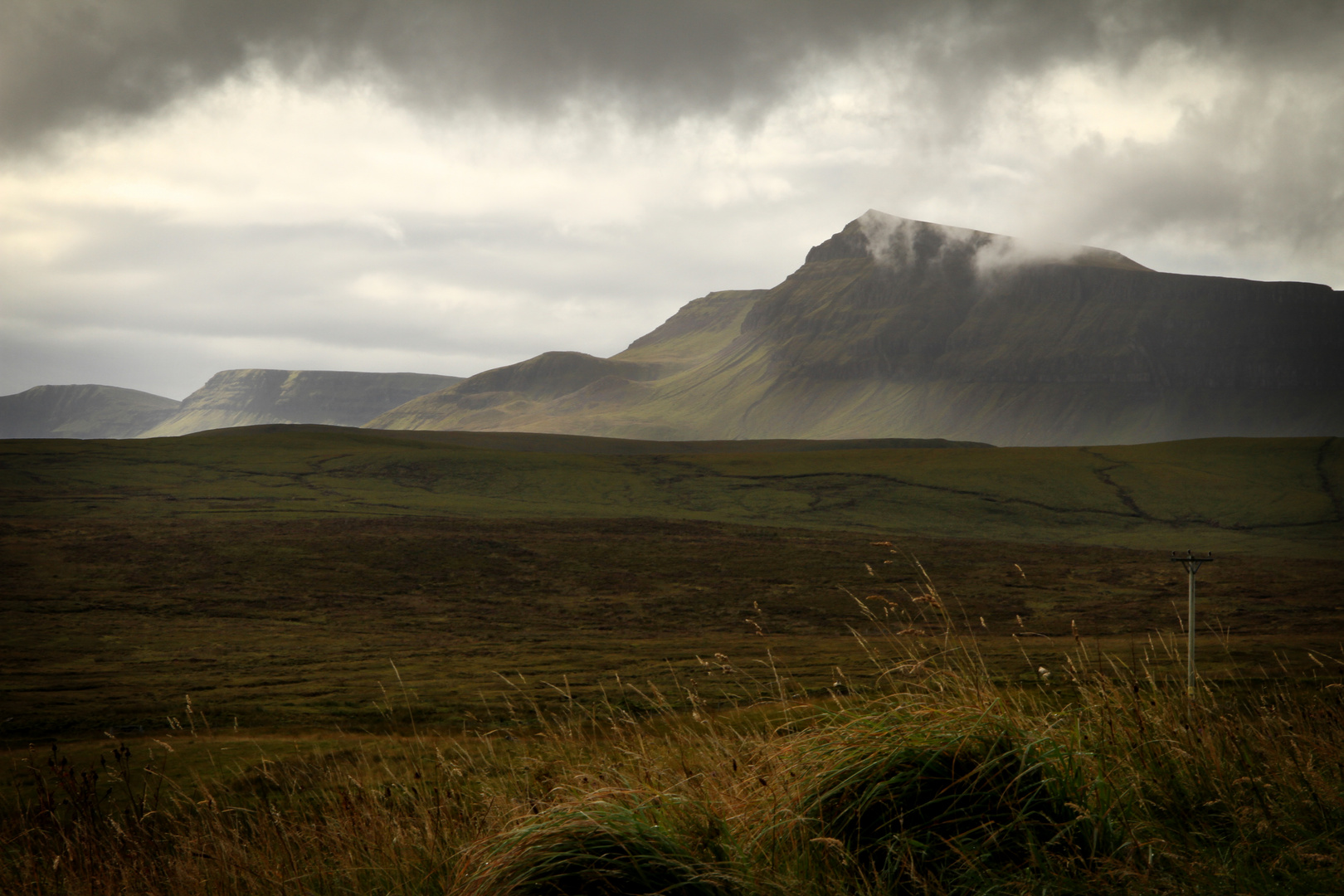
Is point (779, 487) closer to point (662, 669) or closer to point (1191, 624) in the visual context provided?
point (662, 669)

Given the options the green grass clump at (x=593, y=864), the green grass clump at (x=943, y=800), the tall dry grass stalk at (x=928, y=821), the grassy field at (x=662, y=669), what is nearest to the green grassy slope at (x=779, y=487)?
the grassy field at (x=662, y=669)

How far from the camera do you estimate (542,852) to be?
4488 mm

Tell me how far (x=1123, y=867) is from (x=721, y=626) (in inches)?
1244

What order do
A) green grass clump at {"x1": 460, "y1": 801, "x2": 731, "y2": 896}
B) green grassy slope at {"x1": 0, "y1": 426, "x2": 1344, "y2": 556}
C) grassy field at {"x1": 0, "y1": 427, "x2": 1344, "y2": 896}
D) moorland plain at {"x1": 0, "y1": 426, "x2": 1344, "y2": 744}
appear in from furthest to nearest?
green grassy slope at {"x1": 0, "y1": 426, "x2": 1344, "y2": 556}
moorland plain at {"x1": 0, "y1": 426, "x2": 1344, "y2": 744}
grassy field at {"x1": 0, "y1": 427, "x2": 1344, "y2": 896}
green grass clump at {"x1": 460, "y1": 801, "x2": 731, "y2": 896}

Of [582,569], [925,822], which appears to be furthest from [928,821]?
[582,569]

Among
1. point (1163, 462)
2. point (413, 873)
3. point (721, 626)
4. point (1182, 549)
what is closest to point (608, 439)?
point (1163, 462)

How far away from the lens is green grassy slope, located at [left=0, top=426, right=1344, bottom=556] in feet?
229

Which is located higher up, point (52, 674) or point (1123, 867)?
point (1123, 867)

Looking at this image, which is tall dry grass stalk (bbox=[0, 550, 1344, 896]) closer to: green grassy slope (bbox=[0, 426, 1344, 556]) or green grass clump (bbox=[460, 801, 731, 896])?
green grass clump (bbox=[460, 801, 731, 896])

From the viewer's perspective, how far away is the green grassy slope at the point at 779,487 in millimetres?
69688

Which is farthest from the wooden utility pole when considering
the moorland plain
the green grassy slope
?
the green grassy slope

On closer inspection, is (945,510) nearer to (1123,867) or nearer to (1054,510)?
(1054,510)

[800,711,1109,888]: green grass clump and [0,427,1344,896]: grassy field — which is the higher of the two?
[800,711,1109,888]: green grass clump

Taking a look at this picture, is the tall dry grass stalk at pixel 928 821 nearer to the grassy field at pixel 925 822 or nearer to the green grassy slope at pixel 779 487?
the grassy field at pixel 925 822
